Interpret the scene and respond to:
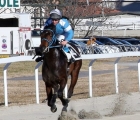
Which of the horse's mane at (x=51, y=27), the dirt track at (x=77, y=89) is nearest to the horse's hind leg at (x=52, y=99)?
the horse's mane at (x=51, y=27)

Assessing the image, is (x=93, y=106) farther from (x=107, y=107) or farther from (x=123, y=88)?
(x=123, y=88)

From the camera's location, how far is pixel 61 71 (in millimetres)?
10867

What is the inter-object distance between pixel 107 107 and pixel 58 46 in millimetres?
2504

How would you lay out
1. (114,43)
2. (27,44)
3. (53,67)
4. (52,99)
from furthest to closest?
(114,43) < (27,44) < (53,67) < (52,99)

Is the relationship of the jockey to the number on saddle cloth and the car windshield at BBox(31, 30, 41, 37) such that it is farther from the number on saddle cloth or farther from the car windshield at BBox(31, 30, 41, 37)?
the car windshield at BBox(31, 30, 41, 37)

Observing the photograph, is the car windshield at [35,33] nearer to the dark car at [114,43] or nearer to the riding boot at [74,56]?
the dark car at [114,43]

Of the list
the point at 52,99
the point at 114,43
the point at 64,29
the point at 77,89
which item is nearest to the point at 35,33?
the point at 114,43

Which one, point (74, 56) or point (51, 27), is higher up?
point (51, 27)

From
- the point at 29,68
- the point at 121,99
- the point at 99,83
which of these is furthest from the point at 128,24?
the point at 121,99

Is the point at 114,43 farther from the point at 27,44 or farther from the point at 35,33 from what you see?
the point at 27,44

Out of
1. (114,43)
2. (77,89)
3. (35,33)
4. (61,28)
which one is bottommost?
(114,43)

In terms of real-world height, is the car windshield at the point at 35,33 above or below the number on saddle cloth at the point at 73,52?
below

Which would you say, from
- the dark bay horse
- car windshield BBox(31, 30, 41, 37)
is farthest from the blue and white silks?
A: car windshield BBox(31, 30, 41, 37)

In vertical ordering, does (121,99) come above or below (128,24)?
above
